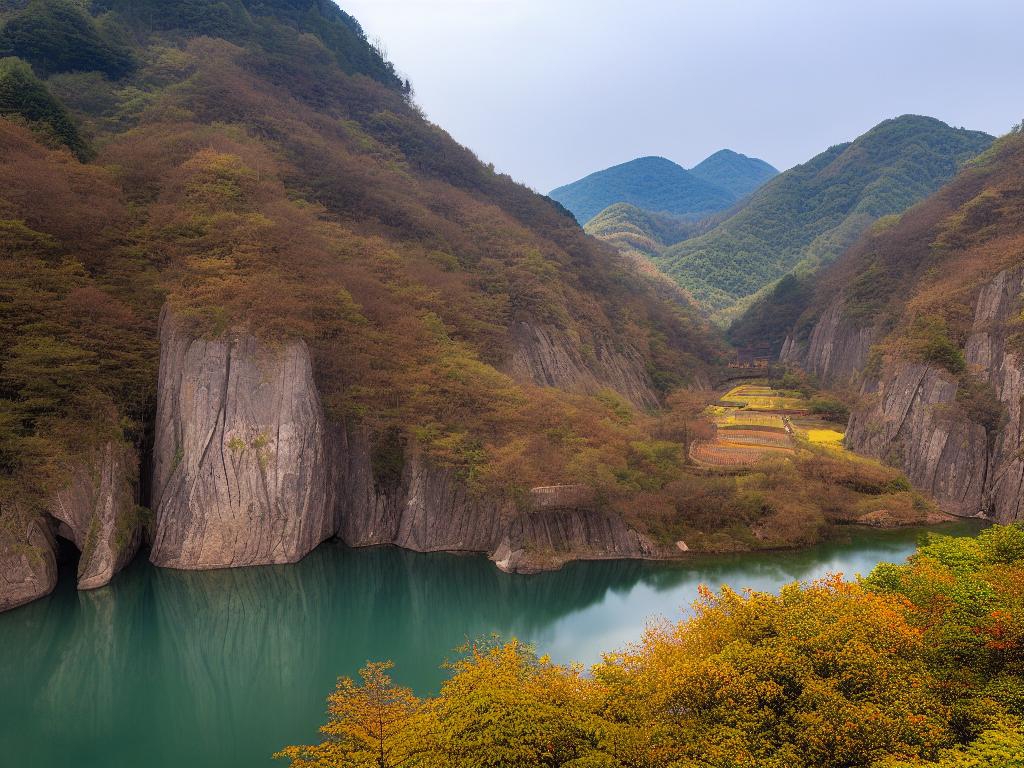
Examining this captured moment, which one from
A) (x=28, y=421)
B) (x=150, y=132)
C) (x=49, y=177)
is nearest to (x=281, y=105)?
(x=150, y=132)

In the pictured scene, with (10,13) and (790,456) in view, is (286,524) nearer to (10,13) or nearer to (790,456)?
(790,456)

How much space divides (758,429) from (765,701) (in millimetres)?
33709

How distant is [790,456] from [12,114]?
130ft

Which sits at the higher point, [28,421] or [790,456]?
[28,421]

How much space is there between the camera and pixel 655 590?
21.9m

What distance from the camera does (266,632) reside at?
19094mm

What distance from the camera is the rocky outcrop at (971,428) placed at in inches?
1109

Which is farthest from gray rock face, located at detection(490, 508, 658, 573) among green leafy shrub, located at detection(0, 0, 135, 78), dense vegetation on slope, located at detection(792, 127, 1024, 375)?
green leafy shrub, located at detection(0, 0, 135, 78)

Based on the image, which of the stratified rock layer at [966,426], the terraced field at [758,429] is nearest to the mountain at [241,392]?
the terraced field at [758,429]

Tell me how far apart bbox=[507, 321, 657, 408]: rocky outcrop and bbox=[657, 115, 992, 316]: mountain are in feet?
187

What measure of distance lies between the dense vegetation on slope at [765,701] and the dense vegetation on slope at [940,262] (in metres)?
26.2

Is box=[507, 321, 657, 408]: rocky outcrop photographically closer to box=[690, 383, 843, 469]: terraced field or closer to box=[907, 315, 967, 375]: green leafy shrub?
box=[690, 383, 843, 469]: terraced field

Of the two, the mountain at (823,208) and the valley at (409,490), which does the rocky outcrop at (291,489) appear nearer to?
the valley at (409,490)

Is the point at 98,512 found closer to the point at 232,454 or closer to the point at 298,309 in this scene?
the point at 232,454
